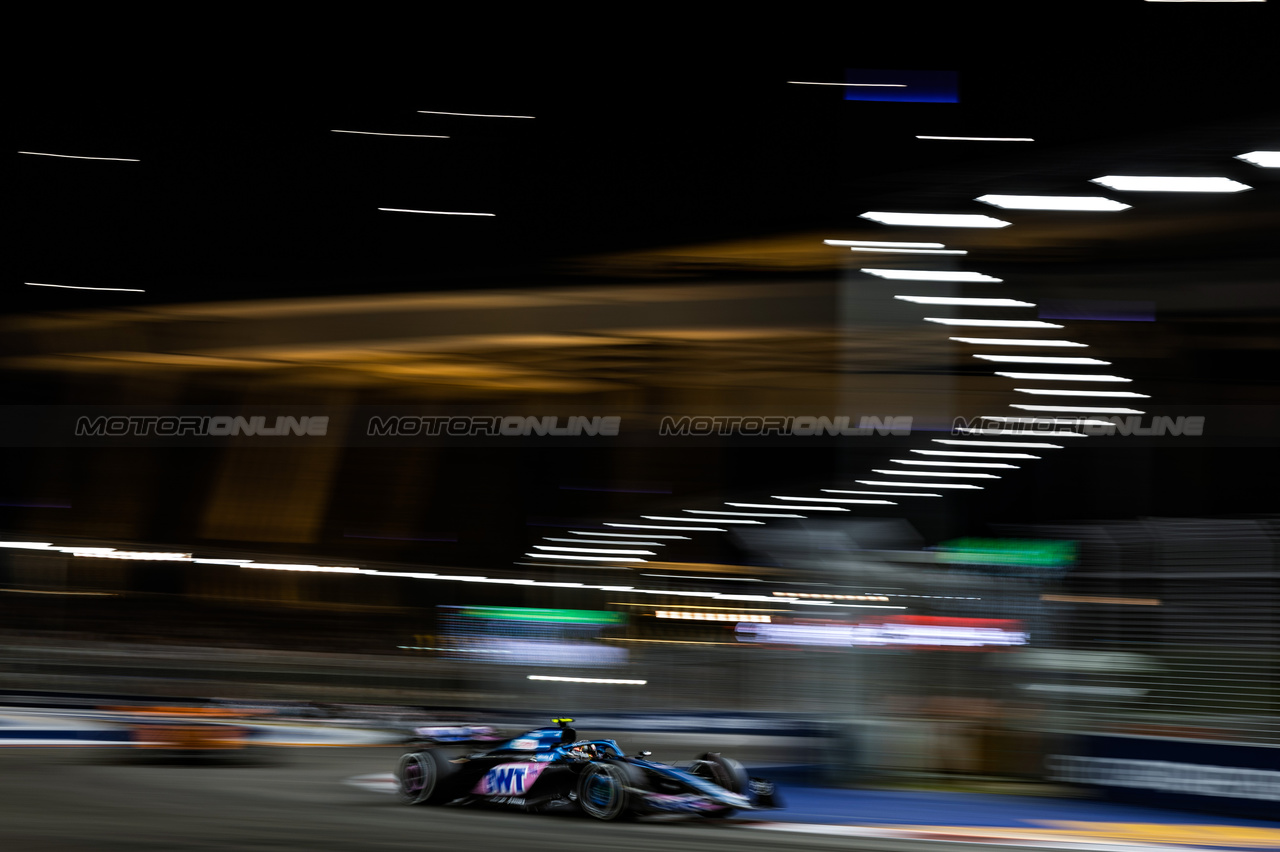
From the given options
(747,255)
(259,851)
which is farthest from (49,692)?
(259,851)

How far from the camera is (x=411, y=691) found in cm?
2383

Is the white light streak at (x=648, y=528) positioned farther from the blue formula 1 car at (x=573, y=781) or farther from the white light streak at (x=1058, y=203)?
the blue formula 1 car at (x=573, y=781)

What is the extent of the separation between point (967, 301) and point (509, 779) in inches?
279

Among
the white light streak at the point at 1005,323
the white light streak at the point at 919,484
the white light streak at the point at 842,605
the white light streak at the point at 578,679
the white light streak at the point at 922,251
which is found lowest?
the white light streak at the point at 578,679

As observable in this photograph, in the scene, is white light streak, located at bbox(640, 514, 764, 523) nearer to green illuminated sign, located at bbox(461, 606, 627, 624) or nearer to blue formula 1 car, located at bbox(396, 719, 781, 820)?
green illuminated sign, located at bbox(461, 606, 627, 624)

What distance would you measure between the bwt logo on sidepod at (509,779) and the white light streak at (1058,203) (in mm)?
7343

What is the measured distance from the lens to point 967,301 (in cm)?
1291

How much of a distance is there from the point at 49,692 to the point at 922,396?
59.1ft

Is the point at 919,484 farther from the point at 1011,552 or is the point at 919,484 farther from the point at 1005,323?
the point at 1005,323

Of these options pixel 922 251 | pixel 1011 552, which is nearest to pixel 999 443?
pixel 1011 552

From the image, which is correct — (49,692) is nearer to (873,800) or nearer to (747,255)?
(747,255)

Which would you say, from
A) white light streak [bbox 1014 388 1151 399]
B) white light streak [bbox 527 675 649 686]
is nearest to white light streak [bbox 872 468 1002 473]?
white light streak [bbox 1014 388 1151 399]

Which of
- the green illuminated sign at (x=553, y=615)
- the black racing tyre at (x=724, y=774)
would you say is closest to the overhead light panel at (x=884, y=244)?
the black racing tyre at (x=724, y=774)

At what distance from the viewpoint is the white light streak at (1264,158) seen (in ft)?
35.6
